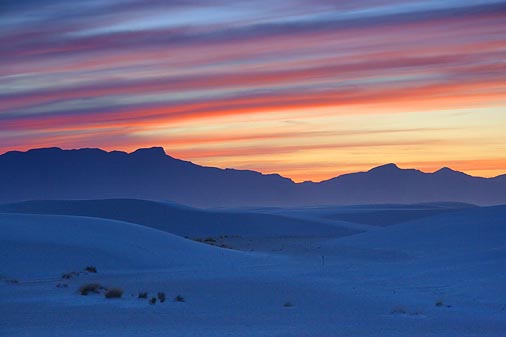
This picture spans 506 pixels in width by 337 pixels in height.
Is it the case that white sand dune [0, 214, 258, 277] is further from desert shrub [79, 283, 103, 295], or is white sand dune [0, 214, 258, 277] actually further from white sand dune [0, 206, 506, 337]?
desert shrub [79, 283, 103, 295]

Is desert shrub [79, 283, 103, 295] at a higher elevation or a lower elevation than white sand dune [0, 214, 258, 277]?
lower

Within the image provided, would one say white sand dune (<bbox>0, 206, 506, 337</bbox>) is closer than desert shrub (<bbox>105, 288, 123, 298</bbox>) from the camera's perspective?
Yes

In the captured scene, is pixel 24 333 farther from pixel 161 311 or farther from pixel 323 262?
pixel 323 262

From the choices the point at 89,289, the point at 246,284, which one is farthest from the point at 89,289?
the point at 246,284

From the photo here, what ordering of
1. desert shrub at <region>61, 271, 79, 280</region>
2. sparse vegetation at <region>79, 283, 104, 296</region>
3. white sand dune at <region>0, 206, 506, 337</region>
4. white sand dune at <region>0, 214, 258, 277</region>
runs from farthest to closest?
white sand dune at <region>0, 214, 258, 277</region> < desert shrub at <region>61, 271, 79, 280</region> < sparse vegetation at <region>79, 283, 104, 296</region> < white sand dune at <region>0, 206, 506, 337</region>

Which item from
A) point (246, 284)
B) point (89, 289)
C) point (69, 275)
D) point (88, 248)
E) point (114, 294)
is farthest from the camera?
point (88, 248)

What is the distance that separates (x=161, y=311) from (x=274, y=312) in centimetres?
258

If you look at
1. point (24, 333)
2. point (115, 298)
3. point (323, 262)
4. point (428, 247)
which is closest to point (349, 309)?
point (115, 298)

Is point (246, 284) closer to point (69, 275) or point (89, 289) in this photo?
point (89, 289)

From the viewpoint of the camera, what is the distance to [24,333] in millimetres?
17234

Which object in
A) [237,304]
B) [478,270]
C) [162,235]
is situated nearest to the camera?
[237,304]

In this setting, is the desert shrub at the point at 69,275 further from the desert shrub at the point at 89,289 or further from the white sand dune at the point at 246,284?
the desert shrub at the point at 89,289

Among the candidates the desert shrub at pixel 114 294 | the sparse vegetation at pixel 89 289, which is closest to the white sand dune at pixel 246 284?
the desert shrub at pixel 114 294

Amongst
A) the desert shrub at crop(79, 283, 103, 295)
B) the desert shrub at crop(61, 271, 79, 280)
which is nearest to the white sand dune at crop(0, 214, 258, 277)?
the desert shrub at crop(61, 271, 79, 280)
